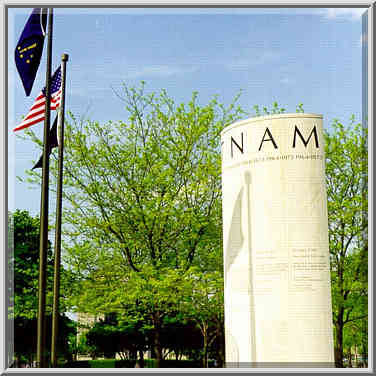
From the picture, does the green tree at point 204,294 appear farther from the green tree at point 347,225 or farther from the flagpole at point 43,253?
the flagpole at point 43,253

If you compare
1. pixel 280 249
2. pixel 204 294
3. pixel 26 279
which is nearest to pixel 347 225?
pixel 204 294

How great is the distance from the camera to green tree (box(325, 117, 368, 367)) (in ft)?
59.1

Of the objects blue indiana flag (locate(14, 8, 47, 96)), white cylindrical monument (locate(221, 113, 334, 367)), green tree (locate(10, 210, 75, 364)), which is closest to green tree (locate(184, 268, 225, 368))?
white cylindrical monument (locate(221, 113, 334, 367))

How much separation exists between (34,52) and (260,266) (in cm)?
623

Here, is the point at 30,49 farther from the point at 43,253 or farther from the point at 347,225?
the point at 347,225

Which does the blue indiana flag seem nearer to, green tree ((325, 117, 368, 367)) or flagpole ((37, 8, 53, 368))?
flagpole ((37, 8, 53, 368))

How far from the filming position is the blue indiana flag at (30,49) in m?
10.9

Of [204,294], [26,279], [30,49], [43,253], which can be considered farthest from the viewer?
[26,279]

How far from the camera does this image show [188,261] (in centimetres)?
1791

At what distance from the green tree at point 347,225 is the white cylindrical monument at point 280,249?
8.65 meters

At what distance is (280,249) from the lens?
29.7ft

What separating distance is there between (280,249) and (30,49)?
639 cm

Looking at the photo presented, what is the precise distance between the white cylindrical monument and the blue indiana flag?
444 cm

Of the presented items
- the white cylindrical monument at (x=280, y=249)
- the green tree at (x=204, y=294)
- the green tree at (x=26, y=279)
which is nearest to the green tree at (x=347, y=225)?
the green tree at (x=204, y=294)
